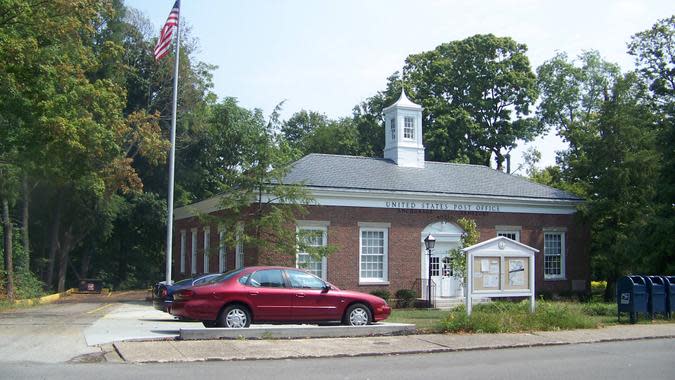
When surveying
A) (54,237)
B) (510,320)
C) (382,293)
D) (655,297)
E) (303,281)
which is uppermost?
(54,237)

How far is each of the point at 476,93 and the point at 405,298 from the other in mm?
26527

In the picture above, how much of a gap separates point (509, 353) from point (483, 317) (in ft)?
9.56

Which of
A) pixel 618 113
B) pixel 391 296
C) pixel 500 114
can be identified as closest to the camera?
pixel 391 296

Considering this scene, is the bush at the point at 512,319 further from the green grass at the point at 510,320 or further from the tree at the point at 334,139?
the tree at the point at 334,139

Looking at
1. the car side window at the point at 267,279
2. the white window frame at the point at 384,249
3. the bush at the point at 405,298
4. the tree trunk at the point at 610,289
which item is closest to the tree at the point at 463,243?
the bush at the point at 405,298

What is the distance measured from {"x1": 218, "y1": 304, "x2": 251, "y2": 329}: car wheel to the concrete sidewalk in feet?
4.15

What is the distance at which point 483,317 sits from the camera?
16.3 m

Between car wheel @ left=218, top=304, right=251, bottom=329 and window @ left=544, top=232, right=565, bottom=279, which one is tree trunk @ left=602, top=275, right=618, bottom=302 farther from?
car wheel @ left=218, top=304, right=251, bottom=329

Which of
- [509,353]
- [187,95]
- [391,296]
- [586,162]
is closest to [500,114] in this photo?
[586,162]

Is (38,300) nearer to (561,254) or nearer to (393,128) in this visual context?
(393,128)

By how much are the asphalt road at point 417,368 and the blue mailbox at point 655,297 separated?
5.35 meters

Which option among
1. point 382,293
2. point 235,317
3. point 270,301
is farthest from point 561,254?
point 235,317

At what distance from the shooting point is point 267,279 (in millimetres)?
15805

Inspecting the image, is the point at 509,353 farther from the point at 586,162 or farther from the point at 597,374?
the point at 586,162
